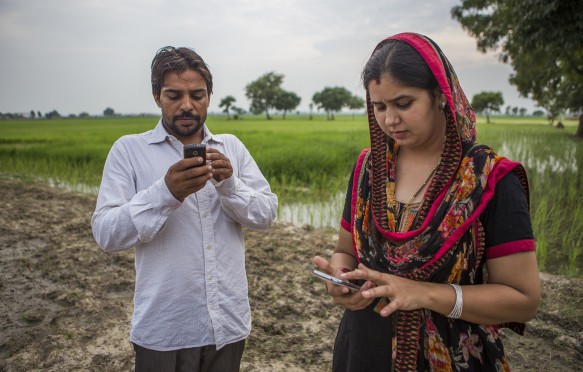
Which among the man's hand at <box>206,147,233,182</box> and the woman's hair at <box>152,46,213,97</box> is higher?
the woman's hair at <box>152,46,213,97</box>

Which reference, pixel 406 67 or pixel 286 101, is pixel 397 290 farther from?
pixel 286 101

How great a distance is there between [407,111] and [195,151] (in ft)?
2.21

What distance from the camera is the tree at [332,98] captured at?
77500 mm

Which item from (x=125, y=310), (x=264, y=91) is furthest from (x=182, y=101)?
(x=264, y=91)

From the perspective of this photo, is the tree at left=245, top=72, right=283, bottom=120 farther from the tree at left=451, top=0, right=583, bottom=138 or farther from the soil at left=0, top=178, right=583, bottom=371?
the soil at left=0, top=178, right=583, bottom=371

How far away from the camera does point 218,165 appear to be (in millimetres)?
1399

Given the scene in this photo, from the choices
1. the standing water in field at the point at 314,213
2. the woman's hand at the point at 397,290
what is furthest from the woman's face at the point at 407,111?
the standing water in field at the point at 314,213

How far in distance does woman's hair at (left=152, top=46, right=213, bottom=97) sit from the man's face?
0.02 metres

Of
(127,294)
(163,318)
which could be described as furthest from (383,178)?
(127,294)

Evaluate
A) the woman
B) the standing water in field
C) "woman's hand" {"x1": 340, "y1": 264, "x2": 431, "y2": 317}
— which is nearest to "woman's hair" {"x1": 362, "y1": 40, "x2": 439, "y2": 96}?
the woman

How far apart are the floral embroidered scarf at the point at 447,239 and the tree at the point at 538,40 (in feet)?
18.8

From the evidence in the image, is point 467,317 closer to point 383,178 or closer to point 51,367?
point 383,178

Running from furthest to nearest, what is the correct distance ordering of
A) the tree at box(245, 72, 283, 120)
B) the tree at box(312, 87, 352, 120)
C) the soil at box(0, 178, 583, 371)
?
the tree at box(312, 87, 352, 120) → the tree at box(245, 72, 283, 120) → the soil at box(0, 178, 583, 371)

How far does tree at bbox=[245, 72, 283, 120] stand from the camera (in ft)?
215
